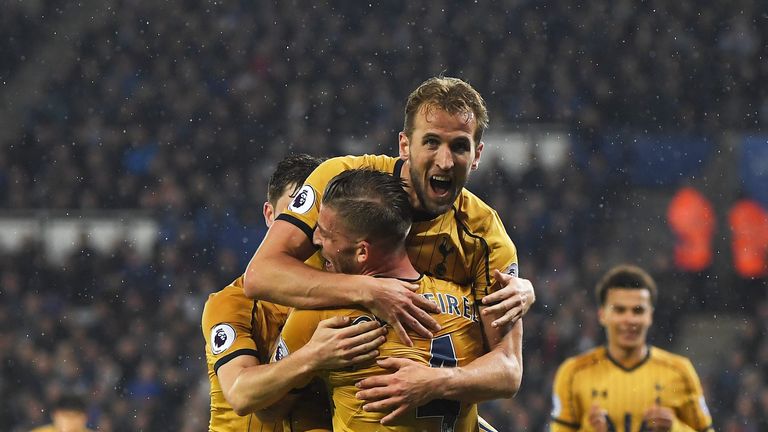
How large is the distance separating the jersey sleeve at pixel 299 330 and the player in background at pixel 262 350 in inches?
2.7

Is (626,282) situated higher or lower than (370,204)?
higher

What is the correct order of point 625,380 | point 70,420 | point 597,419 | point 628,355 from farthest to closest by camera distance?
1. point 70,420
2. point 628,355
3. point 625,380
4. point 597,419

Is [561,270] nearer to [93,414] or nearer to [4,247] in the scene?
[93,414]

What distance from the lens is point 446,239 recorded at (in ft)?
13.0

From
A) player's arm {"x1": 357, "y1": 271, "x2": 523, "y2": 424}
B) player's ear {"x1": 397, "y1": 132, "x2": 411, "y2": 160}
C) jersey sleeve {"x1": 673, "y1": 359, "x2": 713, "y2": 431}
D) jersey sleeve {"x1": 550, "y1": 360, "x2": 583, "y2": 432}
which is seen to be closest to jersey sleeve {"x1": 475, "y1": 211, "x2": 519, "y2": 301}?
player's arm {"x1": 357, "y1": 271, "x2": 523, "y2": 424}

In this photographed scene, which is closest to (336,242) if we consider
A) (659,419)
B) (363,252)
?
(363,252)

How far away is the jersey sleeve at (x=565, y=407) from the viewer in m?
7.22

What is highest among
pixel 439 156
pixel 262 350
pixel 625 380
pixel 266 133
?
pixel 266 133

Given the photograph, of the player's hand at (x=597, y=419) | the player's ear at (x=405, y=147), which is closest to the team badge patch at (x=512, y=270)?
the player's ear at (x=405, y=147)

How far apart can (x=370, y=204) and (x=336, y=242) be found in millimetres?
155

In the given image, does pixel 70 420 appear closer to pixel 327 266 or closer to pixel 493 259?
pixel 327 266

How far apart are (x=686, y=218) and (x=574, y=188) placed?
1.57 metres

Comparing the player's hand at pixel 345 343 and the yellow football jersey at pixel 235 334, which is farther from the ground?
the yellow football jersey at pixel 235 334

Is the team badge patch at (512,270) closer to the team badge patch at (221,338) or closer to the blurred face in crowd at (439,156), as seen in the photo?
the blurred face in crowd at (439,156)
